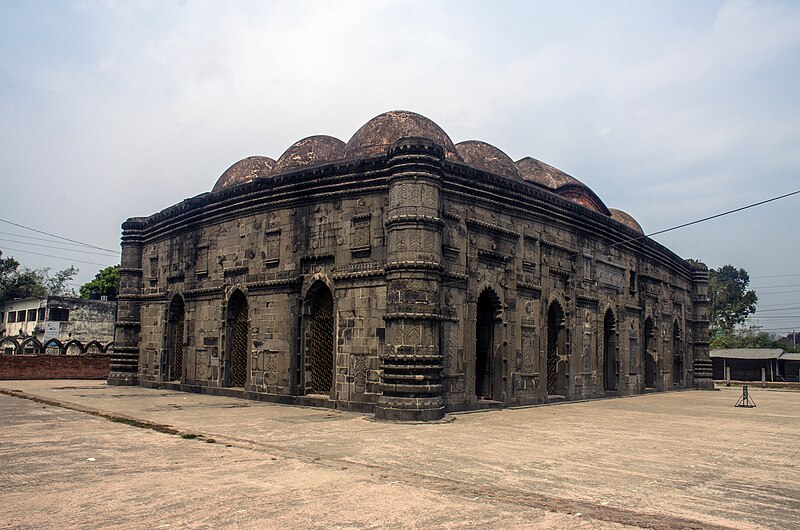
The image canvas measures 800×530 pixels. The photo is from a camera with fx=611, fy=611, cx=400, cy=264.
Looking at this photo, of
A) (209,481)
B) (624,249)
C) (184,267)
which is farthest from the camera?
(624,249)

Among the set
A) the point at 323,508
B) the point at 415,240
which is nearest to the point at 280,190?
the point at 415,240

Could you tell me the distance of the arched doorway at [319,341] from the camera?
49.6ft

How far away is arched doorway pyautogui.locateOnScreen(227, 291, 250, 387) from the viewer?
57.3ft

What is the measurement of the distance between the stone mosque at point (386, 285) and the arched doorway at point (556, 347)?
4 centimetres

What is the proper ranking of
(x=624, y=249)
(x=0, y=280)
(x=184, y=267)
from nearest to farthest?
1. (x=184, y=267)
2. (x=624, y=249)
3. (x=0, y=280)

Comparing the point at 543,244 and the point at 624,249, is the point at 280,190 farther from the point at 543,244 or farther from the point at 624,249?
the point at 624,249

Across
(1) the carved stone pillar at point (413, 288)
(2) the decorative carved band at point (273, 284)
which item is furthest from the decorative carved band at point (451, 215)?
(2) the decorative carved band at point (273, 284)

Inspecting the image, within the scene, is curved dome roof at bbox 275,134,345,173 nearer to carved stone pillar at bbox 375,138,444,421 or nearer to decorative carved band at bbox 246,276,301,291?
decorative carved band at bbox 246,276,301,291

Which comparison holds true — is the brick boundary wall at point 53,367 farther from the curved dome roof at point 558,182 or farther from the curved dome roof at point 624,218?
the curved dome roof at point 624,218

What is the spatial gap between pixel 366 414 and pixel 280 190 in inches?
253

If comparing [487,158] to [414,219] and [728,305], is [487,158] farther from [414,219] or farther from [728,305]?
[728,305]

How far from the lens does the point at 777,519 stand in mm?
5477

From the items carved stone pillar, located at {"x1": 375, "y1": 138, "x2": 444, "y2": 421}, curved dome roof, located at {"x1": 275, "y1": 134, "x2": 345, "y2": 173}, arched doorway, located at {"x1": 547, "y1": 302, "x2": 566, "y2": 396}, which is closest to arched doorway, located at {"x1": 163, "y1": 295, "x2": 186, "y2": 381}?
curved dome roof, located at {"x1": 275, "y1": 134, "x2": 345, "y2": 173}

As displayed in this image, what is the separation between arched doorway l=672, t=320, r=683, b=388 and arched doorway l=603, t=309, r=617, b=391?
8493 mm
